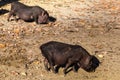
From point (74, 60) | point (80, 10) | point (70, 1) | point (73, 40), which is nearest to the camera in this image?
point (74, 60)

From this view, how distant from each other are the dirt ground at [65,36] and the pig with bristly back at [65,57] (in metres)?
0.20

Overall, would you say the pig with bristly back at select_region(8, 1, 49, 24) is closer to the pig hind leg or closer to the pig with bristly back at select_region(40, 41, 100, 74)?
the pig with bristly back at select_region(40, 41, 100, 74)

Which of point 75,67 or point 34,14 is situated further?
point 34,14

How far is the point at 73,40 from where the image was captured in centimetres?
1143

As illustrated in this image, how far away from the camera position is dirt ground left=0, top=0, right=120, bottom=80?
30.2 ft

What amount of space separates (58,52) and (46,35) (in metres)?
2.64

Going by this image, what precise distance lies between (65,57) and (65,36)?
2679mm

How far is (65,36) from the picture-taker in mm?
11766

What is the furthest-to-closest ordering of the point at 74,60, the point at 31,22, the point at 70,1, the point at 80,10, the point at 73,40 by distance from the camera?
the point at 70,1
the point at 80,10
the point at 31,22
the point at 73,40
the point at 74,60

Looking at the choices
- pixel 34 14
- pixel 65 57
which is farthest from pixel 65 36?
Result: pixel 65 57

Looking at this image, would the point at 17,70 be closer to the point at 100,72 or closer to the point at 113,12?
the point at 100,72

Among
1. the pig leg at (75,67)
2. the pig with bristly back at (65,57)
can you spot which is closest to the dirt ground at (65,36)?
the pig leg at (75,67)

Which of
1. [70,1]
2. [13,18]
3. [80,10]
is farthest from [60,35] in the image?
[70,1]

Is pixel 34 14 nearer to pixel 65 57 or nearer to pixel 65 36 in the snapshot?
pixel 65 36
